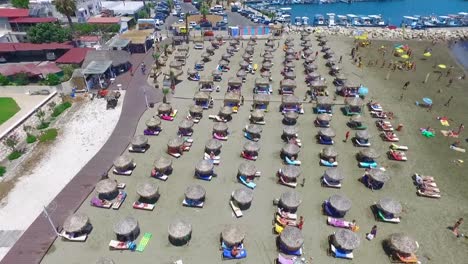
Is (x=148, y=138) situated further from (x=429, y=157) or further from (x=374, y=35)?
(x=374, y=35)

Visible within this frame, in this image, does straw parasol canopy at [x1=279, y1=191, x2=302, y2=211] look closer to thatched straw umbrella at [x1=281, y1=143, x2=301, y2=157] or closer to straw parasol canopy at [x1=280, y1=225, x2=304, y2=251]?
straw parasol canopy at [x1=280, y1=225, x2=304, y2=251]

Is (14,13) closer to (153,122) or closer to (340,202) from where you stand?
(153,122)

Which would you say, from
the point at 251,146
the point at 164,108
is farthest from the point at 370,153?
the point at 164,108

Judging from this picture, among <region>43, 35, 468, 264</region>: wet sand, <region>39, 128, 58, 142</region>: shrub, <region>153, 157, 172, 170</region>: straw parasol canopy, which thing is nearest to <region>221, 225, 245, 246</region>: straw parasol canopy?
<region>43, 35, 468, 264</region>: wet sand

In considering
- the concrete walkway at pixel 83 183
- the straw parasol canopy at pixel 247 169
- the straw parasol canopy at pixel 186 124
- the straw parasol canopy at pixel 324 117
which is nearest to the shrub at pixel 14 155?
the concrete walkway at pixel 83 183

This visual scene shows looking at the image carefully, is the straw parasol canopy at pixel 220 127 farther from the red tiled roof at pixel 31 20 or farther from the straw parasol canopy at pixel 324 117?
the red tiled roof at pixel 31 20

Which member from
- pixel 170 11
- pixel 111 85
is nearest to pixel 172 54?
pixel 111 85
